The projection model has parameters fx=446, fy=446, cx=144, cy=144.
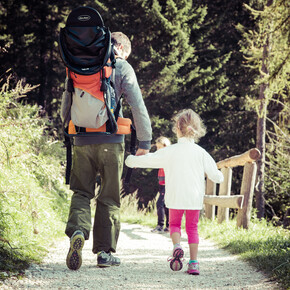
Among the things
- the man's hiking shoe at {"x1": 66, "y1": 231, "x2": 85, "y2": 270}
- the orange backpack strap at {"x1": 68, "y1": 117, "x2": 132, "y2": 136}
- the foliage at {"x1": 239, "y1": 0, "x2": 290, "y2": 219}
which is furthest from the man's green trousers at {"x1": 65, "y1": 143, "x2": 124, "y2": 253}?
the foliage at {"x1": 239, "y1": 0, "x2": 290, "y2": 219}

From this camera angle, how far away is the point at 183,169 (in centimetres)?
399

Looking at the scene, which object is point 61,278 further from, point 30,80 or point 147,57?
point 30,80

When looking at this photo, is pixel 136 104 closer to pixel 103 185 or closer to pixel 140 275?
pixel 103 185

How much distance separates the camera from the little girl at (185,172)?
13.0 ft

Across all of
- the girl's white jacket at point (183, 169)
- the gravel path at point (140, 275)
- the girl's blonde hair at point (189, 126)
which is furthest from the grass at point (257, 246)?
the girl's blonde hair at point (189, 126)

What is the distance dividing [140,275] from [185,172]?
97cm

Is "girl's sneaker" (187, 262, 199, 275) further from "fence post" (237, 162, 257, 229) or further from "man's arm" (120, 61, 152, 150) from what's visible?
"fence post" (237, 162, 257, 229)

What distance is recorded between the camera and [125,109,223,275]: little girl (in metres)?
3.95

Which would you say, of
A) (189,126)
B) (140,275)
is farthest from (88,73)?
(140,275)

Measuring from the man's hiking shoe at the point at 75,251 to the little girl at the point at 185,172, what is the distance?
0.81m

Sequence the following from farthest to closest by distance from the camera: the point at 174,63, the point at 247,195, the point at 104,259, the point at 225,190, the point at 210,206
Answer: the point at 174,63, the point at 210,206, the point at 225,190, the point at 247,195, the point at 104,259

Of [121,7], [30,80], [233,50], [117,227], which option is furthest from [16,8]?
[117,227]

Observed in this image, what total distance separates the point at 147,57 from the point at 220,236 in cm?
1411

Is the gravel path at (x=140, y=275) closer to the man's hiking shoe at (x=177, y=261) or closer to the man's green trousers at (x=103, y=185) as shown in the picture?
the man's hiking shoe at (x=177, y=261)
